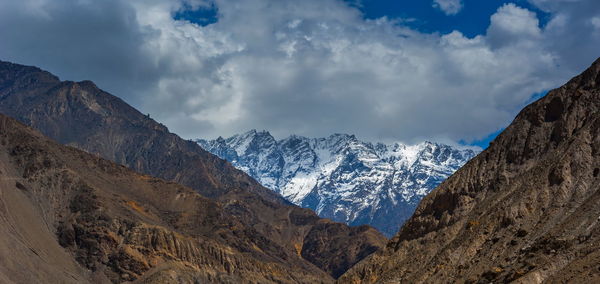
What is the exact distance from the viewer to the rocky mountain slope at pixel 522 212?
64.8m

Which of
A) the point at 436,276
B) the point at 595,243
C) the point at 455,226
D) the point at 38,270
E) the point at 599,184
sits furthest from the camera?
the point at 38,270

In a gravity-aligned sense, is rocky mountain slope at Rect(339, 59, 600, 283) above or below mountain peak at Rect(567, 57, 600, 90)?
below

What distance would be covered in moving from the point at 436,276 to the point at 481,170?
66.9 feet

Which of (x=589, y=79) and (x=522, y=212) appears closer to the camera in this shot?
(x=522, y=212)

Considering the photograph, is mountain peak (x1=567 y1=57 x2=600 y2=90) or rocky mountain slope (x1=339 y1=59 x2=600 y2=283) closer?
rocky mountain slope (x1=339 y1=59 x2=600 y2=283)

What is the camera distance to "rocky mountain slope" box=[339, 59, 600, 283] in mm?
64750

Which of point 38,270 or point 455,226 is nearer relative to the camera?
point 455,226

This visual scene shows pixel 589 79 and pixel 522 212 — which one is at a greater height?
pixel 589 79

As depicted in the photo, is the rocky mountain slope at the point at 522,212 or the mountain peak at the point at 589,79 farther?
the mountain peak at the point at 589,79

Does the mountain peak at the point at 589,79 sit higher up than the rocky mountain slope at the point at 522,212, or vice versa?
the mountain peak at the point at 589,79

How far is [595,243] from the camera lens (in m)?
60.9

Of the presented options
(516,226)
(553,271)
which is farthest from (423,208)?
(553,271)

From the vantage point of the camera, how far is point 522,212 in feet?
253

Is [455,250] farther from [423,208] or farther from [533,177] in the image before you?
[423,208]
